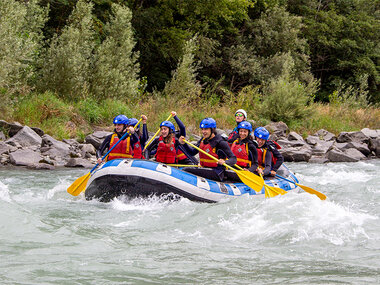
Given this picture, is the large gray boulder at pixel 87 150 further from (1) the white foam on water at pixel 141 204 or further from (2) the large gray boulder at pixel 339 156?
(2) the large gray boulder at pixel 339 156

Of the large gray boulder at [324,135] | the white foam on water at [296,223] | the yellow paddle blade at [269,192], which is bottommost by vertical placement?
the large gray boulder at [324,135]

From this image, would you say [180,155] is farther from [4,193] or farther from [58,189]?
[4,193]

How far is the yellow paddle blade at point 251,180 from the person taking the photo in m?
7.47

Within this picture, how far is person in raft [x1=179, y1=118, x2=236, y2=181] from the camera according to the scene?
758 cm

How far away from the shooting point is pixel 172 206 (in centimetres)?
666

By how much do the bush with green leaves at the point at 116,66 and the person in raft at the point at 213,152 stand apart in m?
8.33

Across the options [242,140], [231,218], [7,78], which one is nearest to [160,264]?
[231,218]

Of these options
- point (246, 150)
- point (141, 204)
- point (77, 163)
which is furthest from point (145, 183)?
point (77, 163)

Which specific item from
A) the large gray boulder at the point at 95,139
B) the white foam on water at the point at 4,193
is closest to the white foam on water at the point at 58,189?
the white foam on water at the point at 4,193

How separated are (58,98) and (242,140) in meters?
8.08

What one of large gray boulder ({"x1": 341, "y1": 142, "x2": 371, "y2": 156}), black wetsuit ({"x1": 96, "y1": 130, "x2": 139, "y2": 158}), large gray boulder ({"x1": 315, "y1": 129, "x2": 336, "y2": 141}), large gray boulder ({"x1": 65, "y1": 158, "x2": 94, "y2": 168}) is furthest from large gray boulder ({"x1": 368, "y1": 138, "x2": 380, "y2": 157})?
black wetsuit ({"x1": 96, "y1": 130, "x2": 139, "y2": 158})

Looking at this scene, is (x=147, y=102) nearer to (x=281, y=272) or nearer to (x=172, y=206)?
(x=172, y=206)

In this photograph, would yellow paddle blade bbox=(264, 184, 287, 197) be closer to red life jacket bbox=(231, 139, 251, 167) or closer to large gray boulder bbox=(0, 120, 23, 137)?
red life jacket bbox=(231, 139, 251, 167)

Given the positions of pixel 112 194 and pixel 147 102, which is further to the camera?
pixel 147 102
